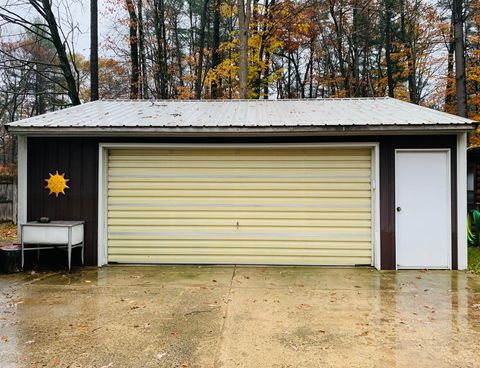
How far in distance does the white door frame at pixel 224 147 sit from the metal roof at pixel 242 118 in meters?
0.41

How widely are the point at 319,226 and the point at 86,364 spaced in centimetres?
451

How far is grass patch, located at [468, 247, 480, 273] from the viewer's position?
6234 mm

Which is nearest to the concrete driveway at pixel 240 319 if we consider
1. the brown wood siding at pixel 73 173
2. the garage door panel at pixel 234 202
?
the brown wood siding at pixel 73 173

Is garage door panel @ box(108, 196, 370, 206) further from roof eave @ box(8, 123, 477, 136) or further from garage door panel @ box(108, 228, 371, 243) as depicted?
roof eave @ box(8, 123, 477, 136)

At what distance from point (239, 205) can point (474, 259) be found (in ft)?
14.9

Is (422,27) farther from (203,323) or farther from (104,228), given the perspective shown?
(203,323)

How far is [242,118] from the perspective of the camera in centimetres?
679

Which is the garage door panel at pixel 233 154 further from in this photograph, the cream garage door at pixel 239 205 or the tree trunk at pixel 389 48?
the tree trunk at pixel 389 48

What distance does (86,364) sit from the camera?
2.95 metres

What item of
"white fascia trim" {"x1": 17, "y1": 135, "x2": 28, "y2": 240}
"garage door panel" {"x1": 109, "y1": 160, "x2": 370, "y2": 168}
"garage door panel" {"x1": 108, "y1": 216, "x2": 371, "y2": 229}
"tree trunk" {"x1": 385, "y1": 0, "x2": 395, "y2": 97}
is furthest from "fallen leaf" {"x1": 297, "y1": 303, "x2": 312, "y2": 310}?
"tree trunk" {"x1": 385, "y1": 0, "x2": 395, "y2": 97}

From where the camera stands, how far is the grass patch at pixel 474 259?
20.5 feet

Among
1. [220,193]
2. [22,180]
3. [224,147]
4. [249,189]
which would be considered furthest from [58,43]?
[249,189]

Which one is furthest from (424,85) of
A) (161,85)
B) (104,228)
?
(104,228)

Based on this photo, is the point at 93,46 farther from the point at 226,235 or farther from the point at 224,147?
the point at 226,235
